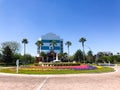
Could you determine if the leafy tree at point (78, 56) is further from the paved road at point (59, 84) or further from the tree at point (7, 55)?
the paved road at point (59, 84)

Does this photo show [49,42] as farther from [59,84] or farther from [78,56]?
[59,84]

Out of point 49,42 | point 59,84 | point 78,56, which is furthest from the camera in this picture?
point 49,42

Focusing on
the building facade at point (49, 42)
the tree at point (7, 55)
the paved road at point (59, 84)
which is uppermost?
the building facade at point (49, 42)

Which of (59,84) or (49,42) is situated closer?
(59,84)

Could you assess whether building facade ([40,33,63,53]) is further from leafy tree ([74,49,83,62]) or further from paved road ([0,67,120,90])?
paved road ([0,67,120,90])

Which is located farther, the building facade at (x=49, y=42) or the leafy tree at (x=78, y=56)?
the building facade at (x=49, y=42)

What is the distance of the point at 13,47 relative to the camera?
4562 inches

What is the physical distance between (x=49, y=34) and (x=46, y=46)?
11749 millimetres

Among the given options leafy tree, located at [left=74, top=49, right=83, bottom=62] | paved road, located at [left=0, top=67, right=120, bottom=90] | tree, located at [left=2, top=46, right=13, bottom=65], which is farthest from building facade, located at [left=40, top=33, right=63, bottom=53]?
paved road, located at [left=0, top=67, right=120, bottom=90]

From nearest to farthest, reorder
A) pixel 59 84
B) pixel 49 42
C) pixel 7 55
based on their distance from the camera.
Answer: pixel 59 84, pixel 7 55, pixel 49 42

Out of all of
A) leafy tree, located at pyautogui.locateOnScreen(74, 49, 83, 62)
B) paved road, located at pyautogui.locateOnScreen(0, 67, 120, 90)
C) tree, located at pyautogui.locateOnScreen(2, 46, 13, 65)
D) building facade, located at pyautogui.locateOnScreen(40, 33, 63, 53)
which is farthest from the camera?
building facade, located at pyautogui.locateOnScreen(40, 33, 63, 53)

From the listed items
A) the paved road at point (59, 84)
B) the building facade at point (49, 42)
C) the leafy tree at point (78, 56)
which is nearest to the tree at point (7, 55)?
the leafy tree at point (78, 56)

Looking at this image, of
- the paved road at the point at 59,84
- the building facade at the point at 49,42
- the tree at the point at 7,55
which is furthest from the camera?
the building facade at the point at 49,42

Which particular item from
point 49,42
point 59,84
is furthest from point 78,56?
point 59,84
